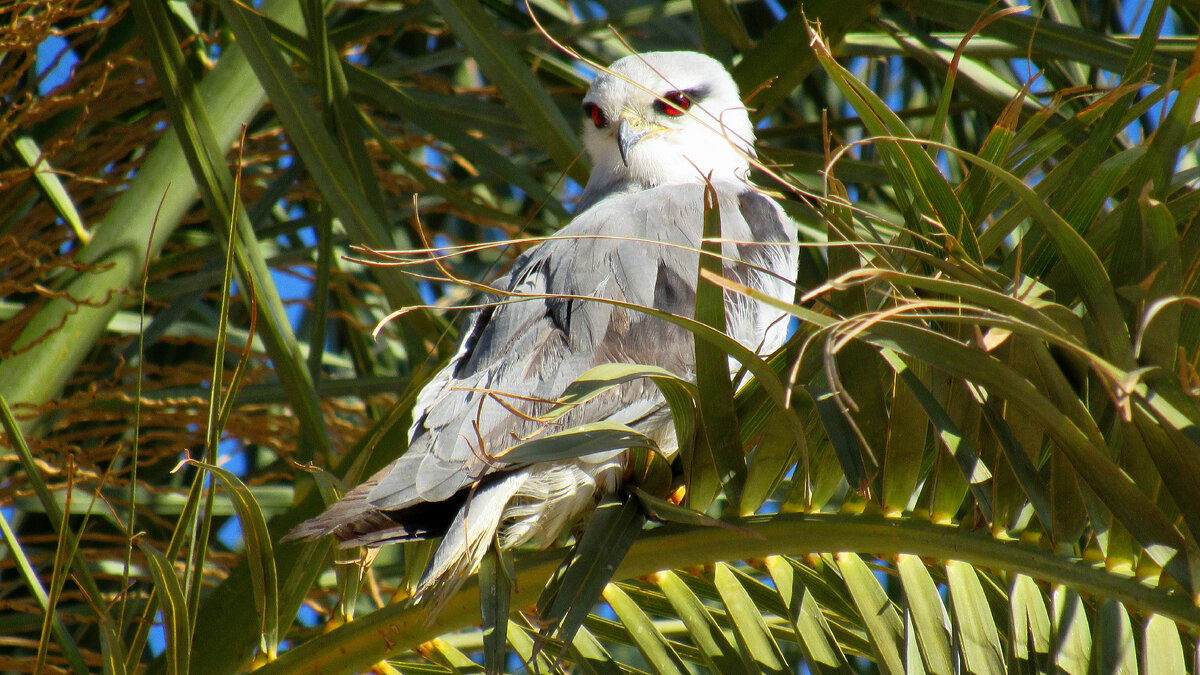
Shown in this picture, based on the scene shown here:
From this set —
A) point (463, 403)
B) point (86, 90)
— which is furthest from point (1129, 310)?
point (86, 90)

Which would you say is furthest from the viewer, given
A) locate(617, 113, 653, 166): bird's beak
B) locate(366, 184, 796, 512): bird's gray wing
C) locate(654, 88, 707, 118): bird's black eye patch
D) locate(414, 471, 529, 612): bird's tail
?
locate(654, 88, 707, 118): bird's black eye patch

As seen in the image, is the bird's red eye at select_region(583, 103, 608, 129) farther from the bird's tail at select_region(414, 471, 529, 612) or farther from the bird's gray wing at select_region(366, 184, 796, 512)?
the bird's tail at select_region(414, 471, 529, 612)

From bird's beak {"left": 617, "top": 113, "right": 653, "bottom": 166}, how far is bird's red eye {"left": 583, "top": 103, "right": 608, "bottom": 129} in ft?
0.27

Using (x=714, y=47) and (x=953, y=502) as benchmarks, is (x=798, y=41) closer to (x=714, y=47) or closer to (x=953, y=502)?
(x=714, y=47)

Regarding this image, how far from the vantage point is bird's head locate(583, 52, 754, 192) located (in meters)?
3.13

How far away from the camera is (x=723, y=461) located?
124 centimetres

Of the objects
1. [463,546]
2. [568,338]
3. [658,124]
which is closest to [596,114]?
[658,124]

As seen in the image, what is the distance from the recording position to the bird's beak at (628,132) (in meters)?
3.08

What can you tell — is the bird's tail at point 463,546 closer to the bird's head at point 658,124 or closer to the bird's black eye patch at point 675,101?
the bird's head at point 658,124

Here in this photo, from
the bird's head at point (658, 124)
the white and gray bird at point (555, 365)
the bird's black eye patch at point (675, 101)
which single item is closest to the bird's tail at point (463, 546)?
the white and gray bird at point (555, 365)

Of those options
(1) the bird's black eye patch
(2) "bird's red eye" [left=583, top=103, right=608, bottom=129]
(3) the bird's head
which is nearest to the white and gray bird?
(3) the bird's head

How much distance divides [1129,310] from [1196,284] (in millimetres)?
65

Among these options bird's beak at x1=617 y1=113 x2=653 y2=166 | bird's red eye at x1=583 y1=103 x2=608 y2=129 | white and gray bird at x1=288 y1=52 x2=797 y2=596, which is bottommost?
white and gray bird at x1=288 y1=52 x2=797 y2=596

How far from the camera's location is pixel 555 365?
1.91 m
